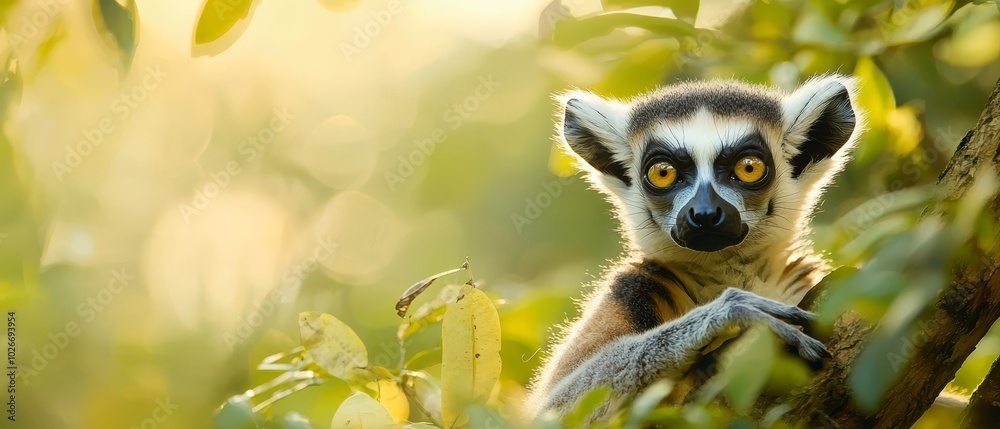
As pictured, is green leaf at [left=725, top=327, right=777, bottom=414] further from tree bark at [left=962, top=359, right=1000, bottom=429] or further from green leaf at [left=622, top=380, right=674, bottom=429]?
tree bark at [left=962, top=359, right=1000, bottom=429]

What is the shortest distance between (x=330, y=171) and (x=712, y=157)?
14.8 feet

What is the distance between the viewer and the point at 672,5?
3.47m

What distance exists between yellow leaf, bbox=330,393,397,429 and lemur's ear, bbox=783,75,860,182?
266cm

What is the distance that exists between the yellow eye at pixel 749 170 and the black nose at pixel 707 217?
0.38m

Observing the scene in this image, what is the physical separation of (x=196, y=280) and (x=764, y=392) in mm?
4499

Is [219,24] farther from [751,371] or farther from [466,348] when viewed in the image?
[751,371]

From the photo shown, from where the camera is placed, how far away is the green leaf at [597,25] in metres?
3.37

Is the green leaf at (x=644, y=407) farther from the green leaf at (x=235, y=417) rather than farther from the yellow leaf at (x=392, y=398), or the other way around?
the yellow leaf at (x=392, y=398)

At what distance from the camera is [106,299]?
17.7ft

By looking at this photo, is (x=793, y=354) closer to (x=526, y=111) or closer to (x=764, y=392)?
(x=764, y=392)

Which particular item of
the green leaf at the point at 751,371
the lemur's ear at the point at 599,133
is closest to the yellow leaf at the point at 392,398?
the green leaf at the point at 751,371

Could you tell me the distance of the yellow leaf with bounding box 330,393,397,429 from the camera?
204 centimetres

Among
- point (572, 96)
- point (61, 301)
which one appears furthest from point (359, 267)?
A: point (572, 96)

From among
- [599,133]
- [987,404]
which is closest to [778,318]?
[987,404]
